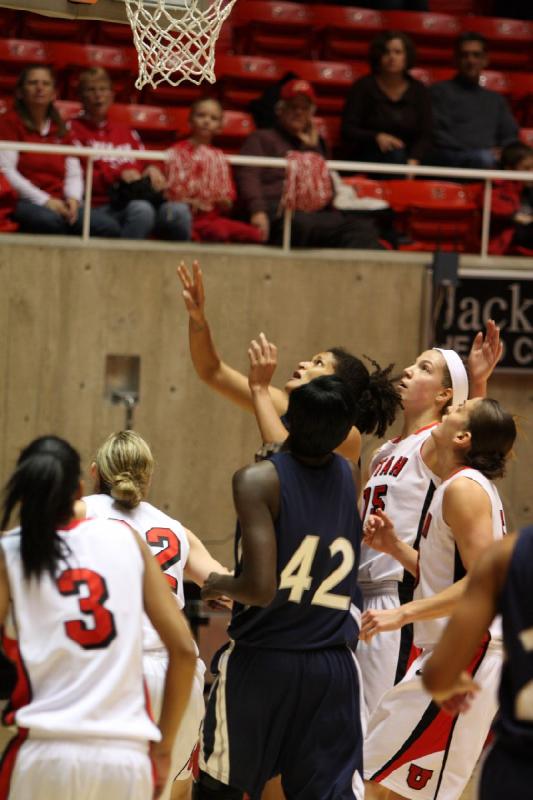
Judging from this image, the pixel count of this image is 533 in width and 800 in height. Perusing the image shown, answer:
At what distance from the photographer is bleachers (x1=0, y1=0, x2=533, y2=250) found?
9727 mm

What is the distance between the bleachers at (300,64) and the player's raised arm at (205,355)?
402cm

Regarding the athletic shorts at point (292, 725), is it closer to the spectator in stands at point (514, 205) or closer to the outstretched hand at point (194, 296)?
the outstretched hand at point (194, 296)

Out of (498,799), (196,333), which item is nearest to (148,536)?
(196,333)

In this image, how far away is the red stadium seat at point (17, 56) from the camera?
1064 cm

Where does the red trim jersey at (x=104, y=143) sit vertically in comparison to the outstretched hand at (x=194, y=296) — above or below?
above

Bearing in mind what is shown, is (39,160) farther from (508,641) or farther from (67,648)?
(508,641)

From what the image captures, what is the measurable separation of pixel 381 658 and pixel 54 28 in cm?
768

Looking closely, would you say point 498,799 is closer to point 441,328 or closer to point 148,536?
point 148,536

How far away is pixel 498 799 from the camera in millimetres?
2809

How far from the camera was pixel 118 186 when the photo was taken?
8938mm

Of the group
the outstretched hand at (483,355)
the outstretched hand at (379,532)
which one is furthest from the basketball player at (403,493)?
the outstretched hand at (379,532)

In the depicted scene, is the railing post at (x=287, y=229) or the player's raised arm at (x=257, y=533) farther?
the railing post at (x=287, y=229)

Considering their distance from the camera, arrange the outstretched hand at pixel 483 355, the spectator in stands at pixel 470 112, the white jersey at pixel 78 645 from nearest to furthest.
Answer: the white jersey at pixel 78 645 → the outstretched hand at pixel 483 355 → the spectator in stands at pixel 470 112

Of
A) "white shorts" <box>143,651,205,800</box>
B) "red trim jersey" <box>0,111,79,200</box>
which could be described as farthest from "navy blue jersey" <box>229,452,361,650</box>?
"red trim jersey" <box>0,111,79,200</box>
